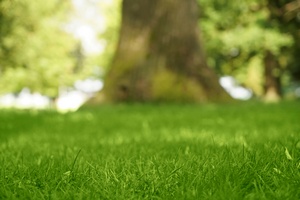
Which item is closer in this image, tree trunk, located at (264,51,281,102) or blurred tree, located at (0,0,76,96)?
blurred tree, located at (0,0,76,96)

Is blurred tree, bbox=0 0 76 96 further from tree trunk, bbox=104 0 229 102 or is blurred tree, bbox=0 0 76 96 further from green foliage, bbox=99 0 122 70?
tree trunk, bbox=104 0 229 102

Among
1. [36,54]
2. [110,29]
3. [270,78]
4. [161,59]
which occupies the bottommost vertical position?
[270,78]

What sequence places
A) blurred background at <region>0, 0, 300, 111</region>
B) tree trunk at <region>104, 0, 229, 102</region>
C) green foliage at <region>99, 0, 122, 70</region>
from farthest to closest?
green foliage at <region>99, 0, 122, 70</region>, blurred background at <region>0, 0, 300, 111</region>, tree trunk at <region>104, 0, 229, 102</region>

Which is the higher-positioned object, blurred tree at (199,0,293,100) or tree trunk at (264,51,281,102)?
blurred tree at (199,0,293,100)

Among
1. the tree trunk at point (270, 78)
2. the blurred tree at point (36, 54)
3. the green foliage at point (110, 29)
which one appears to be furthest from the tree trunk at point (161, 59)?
the green foliage at point (110, 29)

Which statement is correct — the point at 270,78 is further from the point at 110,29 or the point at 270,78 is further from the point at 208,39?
the point at 110,29

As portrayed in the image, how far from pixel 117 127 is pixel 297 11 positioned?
2535cm

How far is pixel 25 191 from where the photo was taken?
2332 mm

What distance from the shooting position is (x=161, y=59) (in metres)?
12.5

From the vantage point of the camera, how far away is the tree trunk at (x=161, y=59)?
40.5 feet

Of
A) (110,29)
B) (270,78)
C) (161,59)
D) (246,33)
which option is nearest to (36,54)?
(110,29)

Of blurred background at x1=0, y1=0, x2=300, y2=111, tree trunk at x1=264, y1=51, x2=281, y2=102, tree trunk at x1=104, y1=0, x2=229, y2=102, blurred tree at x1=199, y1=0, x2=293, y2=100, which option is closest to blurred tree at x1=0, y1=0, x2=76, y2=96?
blurred background at x1=0, y1=0, x2=300, y2=111

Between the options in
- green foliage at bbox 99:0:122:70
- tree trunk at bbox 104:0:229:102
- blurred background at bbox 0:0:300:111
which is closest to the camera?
tree trunk at bbox 104:0:229:102

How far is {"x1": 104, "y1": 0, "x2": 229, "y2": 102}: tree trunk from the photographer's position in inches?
486
